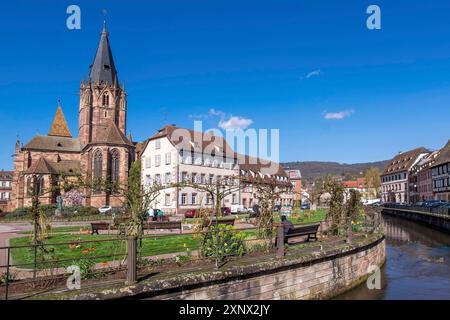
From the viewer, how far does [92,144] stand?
65188 millimetres

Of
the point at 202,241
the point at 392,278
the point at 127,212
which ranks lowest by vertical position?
the point at 392,278

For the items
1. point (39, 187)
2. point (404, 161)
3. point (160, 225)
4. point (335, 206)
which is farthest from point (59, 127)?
point (404, 161)

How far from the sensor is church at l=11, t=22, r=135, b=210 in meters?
63.9

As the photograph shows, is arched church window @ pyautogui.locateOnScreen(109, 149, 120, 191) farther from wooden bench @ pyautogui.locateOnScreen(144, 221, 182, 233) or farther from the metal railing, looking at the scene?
the metal railing

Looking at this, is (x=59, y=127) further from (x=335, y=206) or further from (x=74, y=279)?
(x=74, y=279)

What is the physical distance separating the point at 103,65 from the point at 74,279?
7741cm

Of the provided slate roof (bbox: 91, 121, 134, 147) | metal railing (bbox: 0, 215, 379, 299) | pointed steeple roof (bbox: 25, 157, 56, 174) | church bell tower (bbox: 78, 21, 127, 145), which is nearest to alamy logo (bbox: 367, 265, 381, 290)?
metal railing (bbox: 0, 215, 379, 299)

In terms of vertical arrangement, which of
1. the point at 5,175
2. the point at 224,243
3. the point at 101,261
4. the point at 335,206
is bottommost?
the point at 101,261

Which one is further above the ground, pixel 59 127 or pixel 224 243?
pixel 59 127
